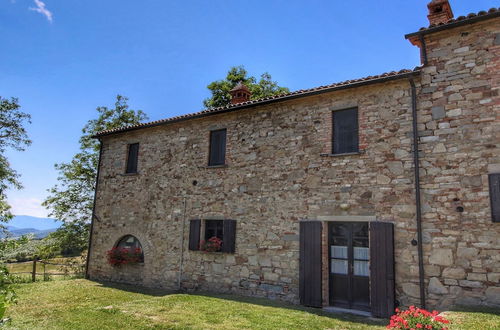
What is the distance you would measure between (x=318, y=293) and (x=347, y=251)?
117cm

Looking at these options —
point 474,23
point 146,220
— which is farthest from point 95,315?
point 474,23

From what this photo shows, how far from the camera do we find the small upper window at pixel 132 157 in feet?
41.5

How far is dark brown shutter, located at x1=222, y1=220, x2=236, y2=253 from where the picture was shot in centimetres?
948

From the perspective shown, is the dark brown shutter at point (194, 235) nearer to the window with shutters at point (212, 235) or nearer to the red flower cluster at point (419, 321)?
the window with shutters at point (212, 235)

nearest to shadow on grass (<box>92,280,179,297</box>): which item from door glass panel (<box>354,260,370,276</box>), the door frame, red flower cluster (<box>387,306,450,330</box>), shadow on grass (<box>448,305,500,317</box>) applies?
the door frame

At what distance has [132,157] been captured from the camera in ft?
42.0

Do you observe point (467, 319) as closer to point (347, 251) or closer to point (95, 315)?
point (347, 251)

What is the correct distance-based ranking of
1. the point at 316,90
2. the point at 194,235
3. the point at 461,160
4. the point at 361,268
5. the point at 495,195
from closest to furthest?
the point at 495,195 < the point at 461,160 < the point at 361,268 < the point at 316,90 < the point at 194,235

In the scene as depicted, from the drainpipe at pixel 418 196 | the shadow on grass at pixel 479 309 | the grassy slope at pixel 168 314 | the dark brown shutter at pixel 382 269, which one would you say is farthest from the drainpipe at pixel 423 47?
the grassy slope at pixel 168 314

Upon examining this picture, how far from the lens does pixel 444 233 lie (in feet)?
22.5

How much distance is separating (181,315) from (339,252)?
3792mm

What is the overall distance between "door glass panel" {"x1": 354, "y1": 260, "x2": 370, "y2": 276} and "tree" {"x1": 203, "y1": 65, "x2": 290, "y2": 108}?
14413 millimetres

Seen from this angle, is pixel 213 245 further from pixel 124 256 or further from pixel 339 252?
pixel 124 256

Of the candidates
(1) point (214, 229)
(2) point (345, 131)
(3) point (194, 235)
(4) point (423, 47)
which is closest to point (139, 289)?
(3) point (194, 235)
